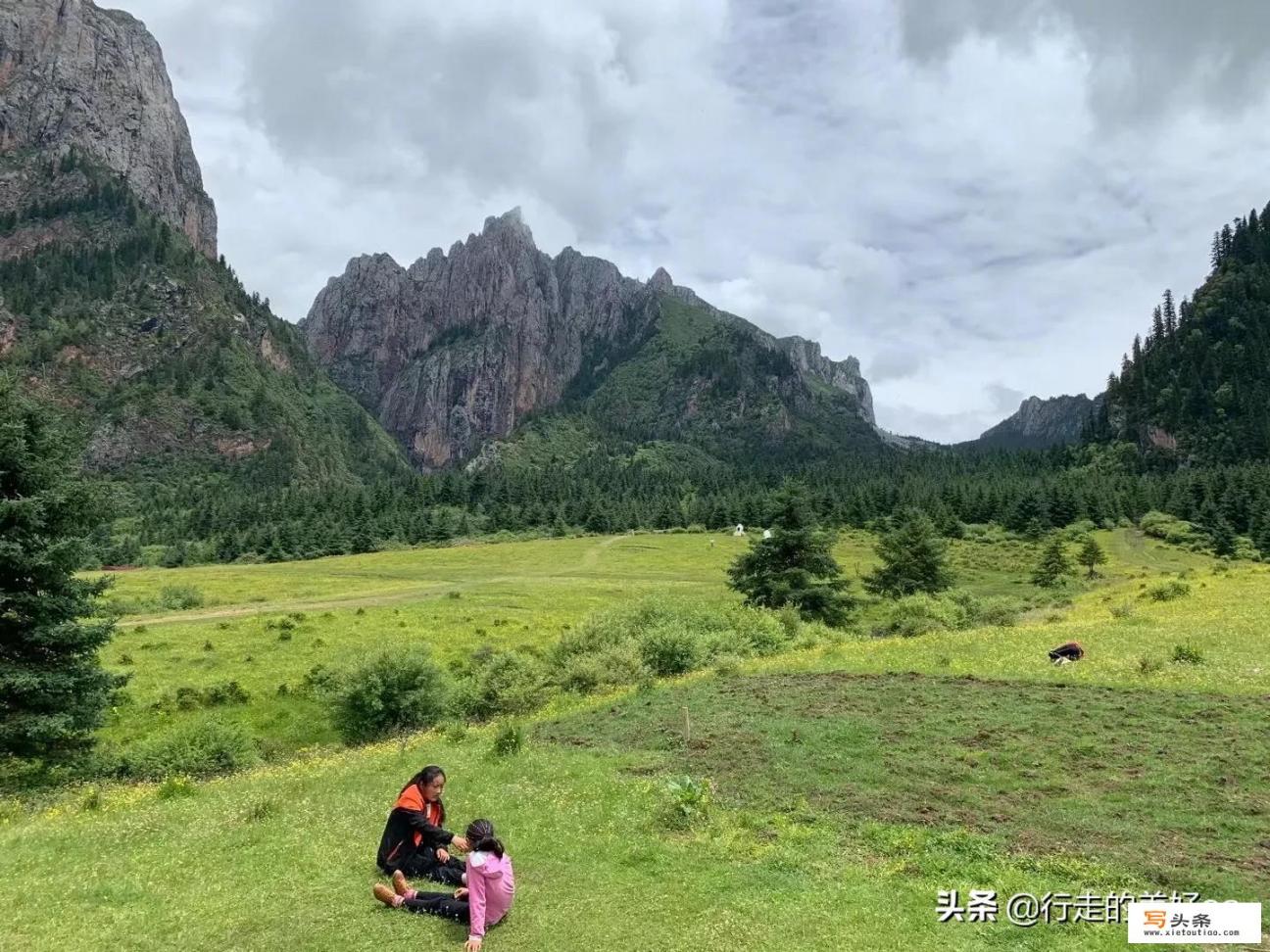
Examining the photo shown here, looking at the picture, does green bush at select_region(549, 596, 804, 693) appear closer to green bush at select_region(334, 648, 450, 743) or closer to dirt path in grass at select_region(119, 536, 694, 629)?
green bush at select_region(334, 648, 450, 743)

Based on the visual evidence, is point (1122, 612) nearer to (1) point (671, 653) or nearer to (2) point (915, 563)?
(1) point (671, 653)

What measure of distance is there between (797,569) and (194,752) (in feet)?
131

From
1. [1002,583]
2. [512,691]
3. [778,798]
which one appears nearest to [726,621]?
[512,691]

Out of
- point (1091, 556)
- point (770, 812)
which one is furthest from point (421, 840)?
point (1091, 556)

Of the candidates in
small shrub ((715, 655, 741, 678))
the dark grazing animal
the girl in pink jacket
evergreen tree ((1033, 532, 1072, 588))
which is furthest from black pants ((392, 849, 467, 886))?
evergreen tree ((1033, 532, 1072, 588))

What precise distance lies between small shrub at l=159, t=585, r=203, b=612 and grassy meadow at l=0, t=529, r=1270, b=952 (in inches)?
1478

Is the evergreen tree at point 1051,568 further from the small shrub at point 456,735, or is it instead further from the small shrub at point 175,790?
the small shrub at point 175,790

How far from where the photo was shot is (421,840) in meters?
14.3

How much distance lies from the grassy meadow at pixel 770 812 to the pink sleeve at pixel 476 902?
473mm

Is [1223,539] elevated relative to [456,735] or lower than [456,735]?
elevated

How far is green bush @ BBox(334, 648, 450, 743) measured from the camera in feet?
119

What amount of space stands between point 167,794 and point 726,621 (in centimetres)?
3147

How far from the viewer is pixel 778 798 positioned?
17.0 meters

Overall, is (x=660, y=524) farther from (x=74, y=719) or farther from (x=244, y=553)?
(x=74, y=719)
